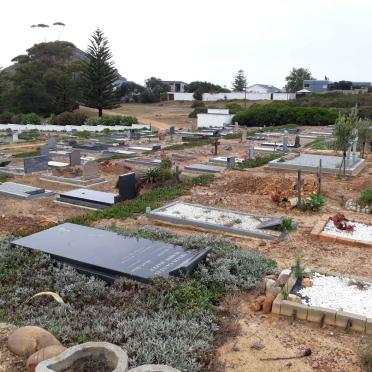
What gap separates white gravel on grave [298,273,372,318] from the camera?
532 cm

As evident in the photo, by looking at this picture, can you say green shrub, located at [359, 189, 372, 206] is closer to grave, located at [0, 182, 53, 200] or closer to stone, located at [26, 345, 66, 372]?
grave, located at [0, 182, 53, 200]

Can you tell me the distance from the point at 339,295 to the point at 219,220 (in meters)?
3.92

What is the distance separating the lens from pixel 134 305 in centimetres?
526

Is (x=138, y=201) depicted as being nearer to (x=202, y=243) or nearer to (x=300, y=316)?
(x=202, y=243)

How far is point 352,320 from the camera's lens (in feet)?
16.3

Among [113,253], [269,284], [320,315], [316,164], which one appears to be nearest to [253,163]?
[316,164]

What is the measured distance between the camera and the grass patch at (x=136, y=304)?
4.49 metres

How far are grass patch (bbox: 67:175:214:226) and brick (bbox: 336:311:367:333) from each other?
565 centimetres

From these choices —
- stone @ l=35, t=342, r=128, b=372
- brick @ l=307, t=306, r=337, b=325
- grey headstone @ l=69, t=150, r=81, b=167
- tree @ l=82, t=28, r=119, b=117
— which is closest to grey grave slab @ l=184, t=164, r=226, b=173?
grey headstone @ l=69, t=150, r=81, b=167

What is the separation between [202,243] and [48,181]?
8.44 metres

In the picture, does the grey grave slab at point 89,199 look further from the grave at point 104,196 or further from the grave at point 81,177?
the grave at point 81,177

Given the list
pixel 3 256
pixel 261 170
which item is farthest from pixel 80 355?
pixel 261 170

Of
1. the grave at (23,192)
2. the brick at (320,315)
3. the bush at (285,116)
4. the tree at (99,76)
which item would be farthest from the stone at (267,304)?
the tree at (99,76)

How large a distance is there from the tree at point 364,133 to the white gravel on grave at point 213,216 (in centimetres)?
985
